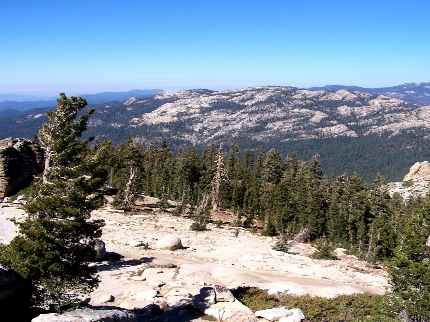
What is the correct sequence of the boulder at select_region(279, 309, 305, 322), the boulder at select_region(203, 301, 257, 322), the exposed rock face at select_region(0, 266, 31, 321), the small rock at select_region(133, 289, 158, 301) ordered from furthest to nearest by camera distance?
the small rock at select_region(133, 289, 158, 301)
the boulder at select_region(203, 301, 257, 322)
the boulder at select_region(279, 309, 305, 322)
the exposed rock face at select_region(0, 266, 31, 321)

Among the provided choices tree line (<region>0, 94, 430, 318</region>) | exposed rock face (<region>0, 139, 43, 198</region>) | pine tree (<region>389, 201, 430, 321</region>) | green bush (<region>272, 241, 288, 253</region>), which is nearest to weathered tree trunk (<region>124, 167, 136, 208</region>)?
tree line (<region>0, 94, 430, 318</region>)

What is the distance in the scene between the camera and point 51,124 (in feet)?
107

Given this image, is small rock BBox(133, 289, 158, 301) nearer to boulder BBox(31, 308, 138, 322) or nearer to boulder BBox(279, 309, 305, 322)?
boulder BBox(279, 309, 305, 322)

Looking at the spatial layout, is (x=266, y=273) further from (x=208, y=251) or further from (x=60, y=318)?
(x=60, y=318)

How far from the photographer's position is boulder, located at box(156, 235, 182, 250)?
201ft

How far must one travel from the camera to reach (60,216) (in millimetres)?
32438

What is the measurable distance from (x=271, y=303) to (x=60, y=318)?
20707mm

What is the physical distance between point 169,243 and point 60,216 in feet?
99.1

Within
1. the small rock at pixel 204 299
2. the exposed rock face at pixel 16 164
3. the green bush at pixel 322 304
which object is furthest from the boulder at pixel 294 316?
the exposed rock face at pixel 16 164

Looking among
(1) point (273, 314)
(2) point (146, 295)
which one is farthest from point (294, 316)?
(2) point (146, 295)

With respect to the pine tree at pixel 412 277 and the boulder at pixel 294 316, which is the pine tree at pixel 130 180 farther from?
the pine tree at pixel 412 277

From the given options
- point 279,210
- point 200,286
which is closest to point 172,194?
point 279,210

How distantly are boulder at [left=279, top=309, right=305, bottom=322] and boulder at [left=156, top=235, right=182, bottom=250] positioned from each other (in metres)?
26.0

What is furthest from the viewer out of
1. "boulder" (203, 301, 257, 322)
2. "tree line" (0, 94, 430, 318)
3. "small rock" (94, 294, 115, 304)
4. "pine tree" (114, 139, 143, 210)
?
"pine tree" (114, 139, 143, 210)
